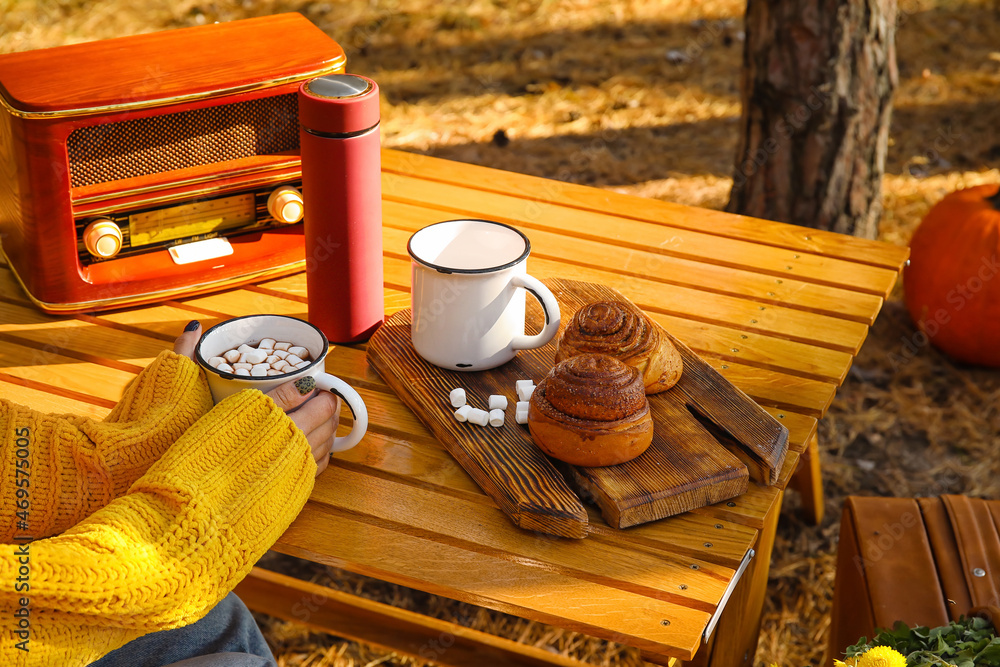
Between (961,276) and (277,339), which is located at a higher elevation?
(277,339)

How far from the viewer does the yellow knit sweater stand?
0.87 metres

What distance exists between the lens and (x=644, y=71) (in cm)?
400

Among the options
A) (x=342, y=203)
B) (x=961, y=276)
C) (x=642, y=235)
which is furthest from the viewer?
(x=961, y=276)

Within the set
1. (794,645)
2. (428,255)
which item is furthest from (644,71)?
(428,255)

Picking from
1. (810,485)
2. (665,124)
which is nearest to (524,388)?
(810,485)

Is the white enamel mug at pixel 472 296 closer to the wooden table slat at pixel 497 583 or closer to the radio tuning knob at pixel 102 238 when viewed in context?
the wooden table slat at pixel 497 583

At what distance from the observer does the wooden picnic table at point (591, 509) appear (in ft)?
3.20

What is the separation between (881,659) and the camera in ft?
3.05

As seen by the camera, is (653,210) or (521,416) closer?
(521,416)

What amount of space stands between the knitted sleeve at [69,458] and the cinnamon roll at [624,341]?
1.46 feet

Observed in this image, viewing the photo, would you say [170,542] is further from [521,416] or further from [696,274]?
[696,274]

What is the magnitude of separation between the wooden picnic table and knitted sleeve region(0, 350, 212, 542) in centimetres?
17

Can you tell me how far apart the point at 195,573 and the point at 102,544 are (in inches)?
3.4

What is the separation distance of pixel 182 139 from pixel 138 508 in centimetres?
60
